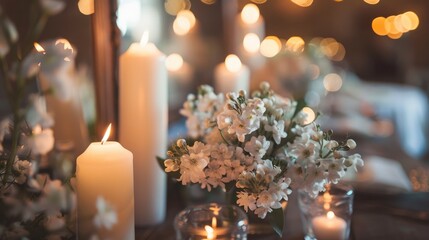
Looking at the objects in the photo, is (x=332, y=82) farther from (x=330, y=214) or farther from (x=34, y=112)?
(x=34, y=112)

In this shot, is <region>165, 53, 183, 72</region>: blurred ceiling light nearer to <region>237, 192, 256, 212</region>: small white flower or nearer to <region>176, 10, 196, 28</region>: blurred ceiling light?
<region>176, 10, 196, 28</region>: blurred ceiling light

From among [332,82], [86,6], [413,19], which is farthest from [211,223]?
[413,19]

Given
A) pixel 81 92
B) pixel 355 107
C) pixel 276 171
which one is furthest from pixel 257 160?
pixel 355 107

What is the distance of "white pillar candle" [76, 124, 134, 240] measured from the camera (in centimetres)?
60

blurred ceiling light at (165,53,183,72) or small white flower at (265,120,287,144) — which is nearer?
small white flower at (265,120,287,144)

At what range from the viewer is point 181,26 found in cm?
180

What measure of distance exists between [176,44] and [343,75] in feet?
3.91

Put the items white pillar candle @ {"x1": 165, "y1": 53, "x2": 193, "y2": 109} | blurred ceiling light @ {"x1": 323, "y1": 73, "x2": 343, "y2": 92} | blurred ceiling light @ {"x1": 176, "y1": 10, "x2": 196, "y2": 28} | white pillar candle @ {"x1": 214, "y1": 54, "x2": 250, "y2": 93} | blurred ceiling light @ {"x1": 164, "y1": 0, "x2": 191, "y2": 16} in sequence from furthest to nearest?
blurred ceiling light @ {"x1": 323, "y1": 73, "x2": 343, "y2": 92}
blurred ceiling light @ {"x1": 176, "y1": 10, "x2": 196, "y2": 28}
blurred ceiling light @ {"x1": 164, "y1": 0, "x2": 191, "y2": 16}
white pillar candle @ {"x1": 165, "y1": 53, "x2": 193, "y2": 109}
white pillar candle @ {"x1": 214, "y1": 54, "x2": 250, "y2": 93}

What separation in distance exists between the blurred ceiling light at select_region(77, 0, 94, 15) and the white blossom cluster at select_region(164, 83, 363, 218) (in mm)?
355

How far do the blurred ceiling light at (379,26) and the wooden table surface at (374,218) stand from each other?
4368mm

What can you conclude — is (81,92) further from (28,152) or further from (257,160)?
(257,160)

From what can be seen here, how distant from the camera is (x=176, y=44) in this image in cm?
180

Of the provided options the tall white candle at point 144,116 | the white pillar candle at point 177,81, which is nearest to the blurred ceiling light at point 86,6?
the tall white candle at point 144,116

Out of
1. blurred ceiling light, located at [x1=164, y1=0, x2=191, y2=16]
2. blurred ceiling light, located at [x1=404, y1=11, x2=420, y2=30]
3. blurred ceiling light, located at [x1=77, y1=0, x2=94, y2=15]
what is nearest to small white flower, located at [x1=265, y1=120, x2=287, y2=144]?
blurred ceiling light, located at [x1=77, y1=0, x2=94, y2=15]
